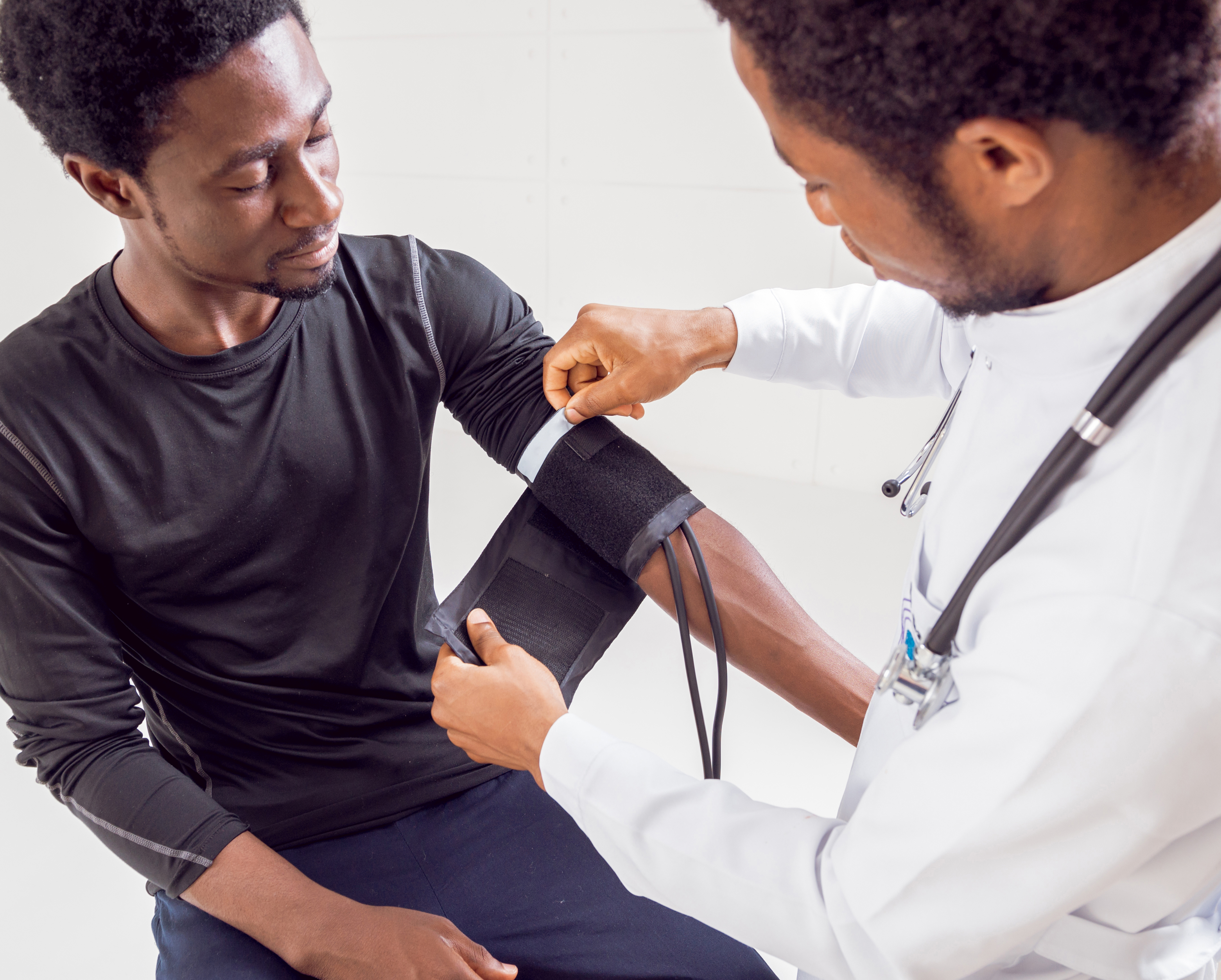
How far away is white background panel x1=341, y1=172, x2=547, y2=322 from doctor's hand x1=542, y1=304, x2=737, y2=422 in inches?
74.9

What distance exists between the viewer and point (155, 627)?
111 centimetres

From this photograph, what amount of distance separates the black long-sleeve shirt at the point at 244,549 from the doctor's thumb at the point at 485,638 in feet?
0.55

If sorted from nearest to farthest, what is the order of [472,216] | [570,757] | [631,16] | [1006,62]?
[1006,62] → [570,757] → [631,16] → [472,216]

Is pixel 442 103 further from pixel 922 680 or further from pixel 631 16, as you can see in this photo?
pixel 922 680

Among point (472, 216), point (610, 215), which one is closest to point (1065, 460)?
point (610, 215)

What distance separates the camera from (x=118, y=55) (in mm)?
911

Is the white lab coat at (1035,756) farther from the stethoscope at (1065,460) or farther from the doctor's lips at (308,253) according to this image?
the doctor's lips at (308,253)

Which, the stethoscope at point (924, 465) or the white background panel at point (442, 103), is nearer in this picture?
the stethoscope at point (924, 465)

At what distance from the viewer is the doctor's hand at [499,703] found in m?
0.93

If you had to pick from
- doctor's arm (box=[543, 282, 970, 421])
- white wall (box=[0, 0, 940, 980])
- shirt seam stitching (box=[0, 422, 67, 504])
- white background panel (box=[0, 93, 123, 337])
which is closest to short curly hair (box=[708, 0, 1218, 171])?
doctor's arm (box=[543, 282, 970, 421])

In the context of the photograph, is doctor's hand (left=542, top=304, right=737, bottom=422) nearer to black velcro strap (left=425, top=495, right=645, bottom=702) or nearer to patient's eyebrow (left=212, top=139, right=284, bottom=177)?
black velcro strap (left=425, top=495, right=645, bottom=702)

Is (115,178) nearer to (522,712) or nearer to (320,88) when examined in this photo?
(320,88)

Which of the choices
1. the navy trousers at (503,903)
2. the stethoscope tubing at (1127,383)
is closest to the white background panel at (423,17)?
the navy trousers at (503,903)

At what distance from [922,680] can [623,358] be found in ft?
1.78
